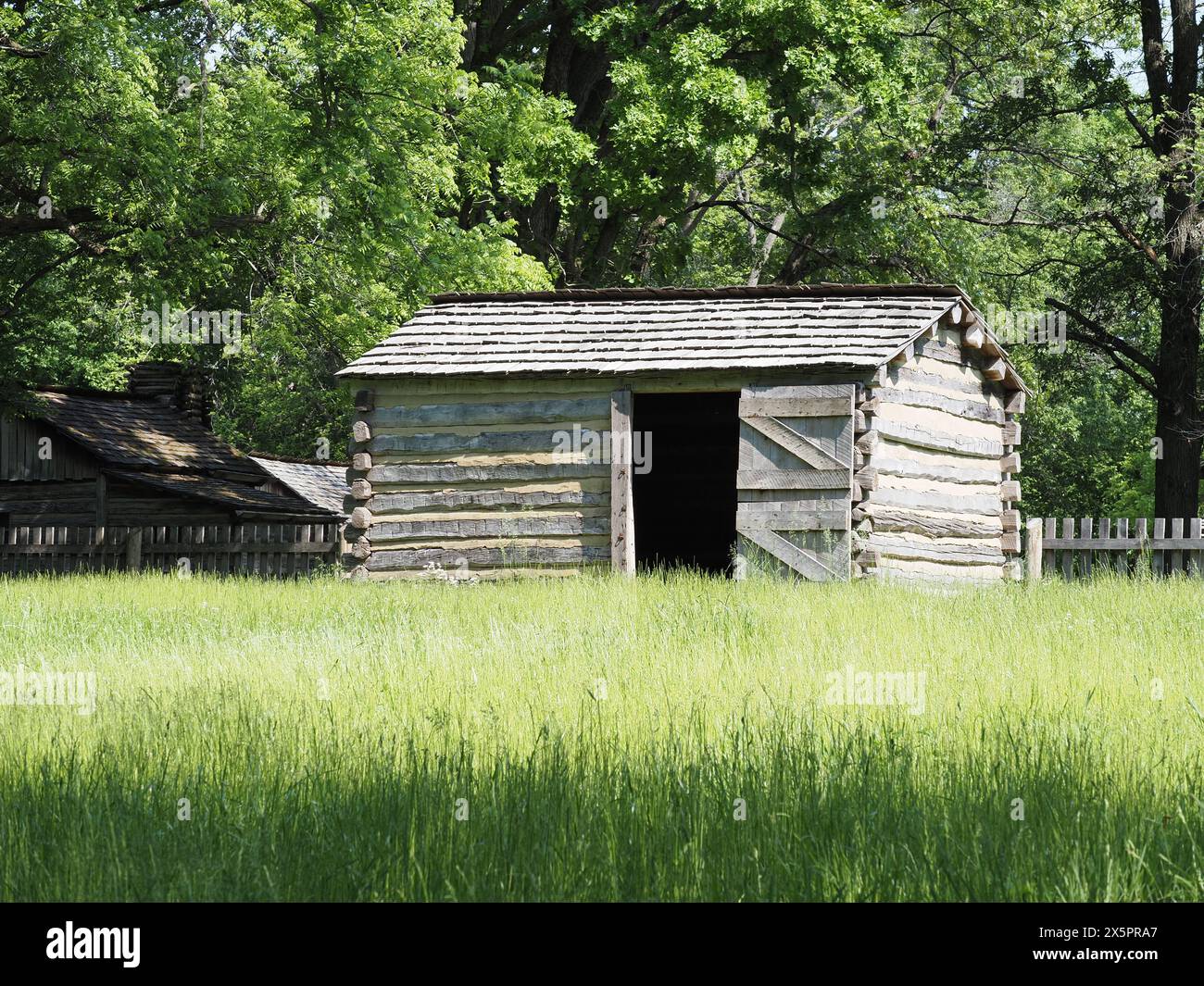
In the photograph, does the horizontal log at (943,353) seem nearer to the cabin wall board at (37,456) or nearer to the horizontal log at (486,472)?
the horizontal log at (486,472)

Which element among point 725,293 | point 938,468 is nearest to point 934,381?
point 938,468

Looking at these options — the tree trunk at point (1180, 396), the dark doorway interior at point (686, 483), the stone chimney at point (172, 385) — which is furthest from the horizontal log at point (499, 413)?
the stone chimney at point (172, 385)

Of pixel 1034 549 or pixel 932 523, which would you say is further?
pixel 1034 549

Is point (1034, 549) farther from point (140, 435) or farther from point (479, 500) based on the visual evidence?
point (140, 435)

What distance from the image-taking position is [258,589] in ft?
46.2

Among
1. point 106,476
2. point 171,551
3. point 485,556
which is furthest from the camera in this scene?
point 106,476

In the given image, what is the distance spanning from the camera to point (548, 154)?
2430 cm

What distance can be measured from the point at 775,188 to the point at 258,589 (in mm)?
16210

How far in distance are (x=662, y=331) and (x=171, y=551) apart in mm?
9347

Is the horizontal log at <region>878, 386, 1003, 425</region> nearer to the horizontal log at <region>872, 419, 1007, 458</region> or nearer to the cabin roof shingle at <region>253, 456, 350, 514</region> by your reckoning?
the horizontal log at <region>872, 419, 1007, 458</region>

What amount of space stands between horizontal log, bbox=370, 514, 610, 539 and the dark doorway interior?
4.48m
